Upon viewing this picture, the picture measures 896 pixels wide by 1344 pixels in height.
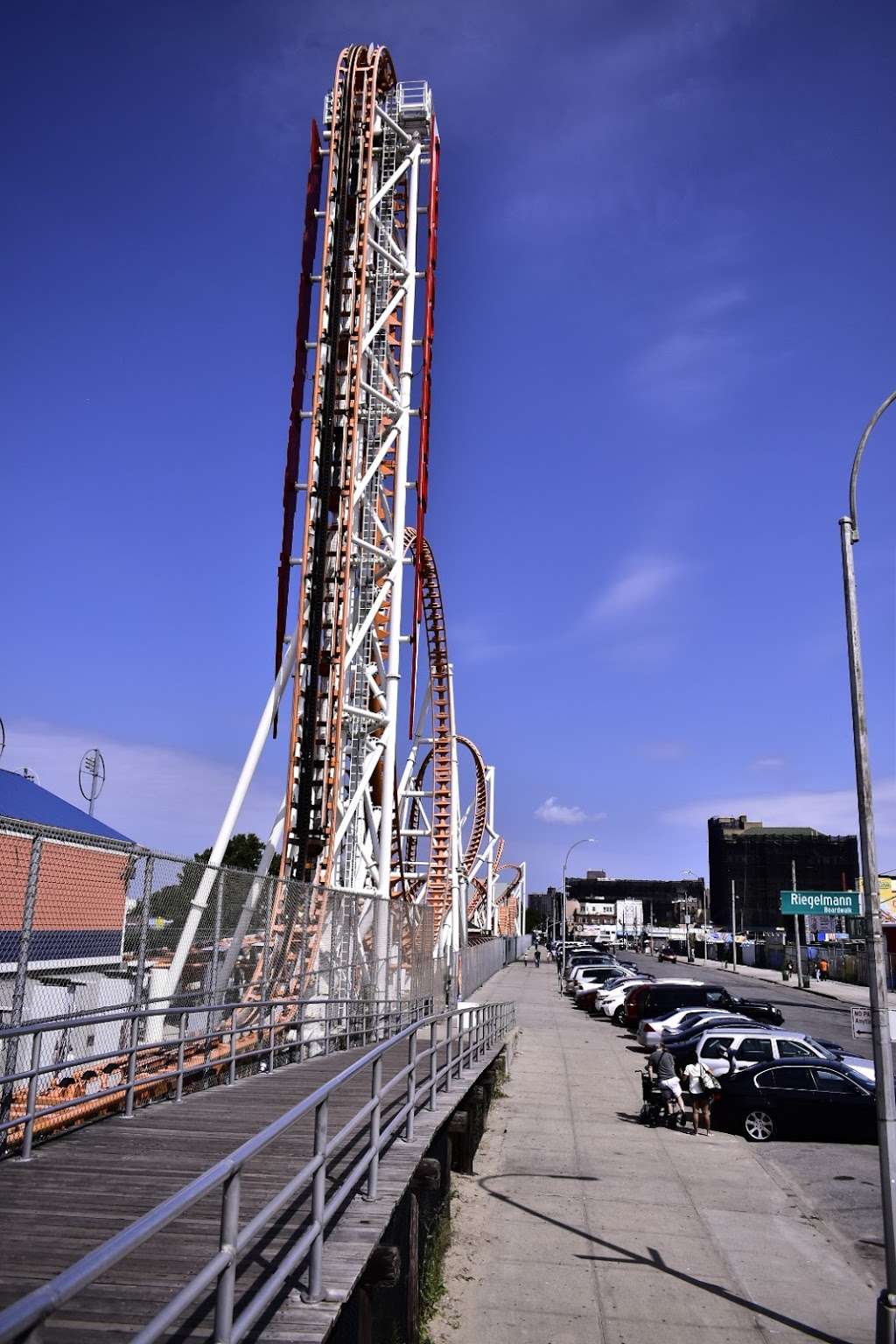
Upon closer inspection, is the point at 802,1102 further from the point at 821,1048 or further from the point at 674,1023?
the point at 674,1023

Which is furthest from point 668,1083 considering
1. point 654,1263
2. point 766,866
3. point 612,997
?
point 766,866

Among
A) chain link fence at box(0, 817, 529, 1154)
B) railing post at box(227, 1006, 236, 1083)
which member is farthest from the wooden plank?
railing post at box(227, 1006, 236, 1083)

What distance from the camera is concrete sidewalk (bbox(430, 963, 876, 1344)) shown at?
10.3 meters

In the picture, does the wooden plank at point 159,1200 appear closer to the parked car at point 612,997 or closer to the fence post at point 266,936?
the fence post at point 266,936

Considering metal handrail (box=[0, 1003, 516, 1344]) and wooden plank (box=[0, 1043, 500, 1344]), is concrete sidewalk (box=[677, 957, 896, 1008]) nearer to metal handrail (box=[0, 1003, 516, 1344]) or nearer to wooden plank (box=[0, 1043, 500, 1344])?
wooden plank (box=[0, 1043, 500, 1344])

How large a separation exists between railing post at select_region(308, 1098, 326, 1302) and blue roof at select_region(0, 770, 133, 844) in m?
24.0

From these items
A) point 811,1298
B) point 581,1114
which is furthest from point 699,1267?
point 581,1114

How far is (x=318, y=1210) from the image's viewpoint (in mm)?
5672

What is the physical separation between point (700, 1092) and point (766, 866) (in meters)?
155

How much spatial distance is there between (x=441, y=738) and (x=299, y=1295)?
39.0 meters

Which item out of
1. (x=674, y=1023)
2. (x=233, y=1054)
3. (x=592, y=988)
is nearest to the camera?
(x=233, y=1054)

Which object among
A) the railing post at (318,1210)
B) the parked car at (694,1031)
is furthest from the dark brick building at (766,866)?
the railing post at (318,1210)

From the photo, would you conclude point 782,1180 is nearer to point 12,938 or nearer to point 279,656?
point 12,938

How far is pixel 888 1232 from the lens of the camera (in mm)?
9250
